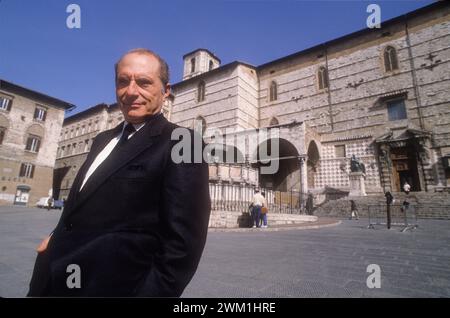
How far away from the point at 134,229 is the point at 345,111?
82.0 feet

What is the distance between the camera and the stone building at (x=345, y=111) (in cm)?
1866

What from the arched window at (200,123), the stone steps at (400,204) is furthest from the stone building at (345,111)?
the stone steps at (400,204)

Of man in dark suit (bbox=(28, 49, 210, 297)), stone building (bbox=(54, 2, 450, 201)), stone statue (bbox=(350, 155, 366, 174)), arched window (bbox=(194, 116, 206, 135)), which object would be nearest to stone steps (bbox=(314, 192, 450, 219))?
stone building (bbox=(54, 2, 450, 201))

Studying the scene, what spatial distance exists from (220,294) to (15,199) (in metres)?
30.7

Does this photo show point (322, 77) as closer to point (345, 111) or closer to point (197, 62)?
point (345, 111)

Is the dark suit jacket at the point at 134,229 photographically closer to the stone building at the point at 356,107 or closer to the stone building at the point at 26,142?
the stone building at the point at 356,107

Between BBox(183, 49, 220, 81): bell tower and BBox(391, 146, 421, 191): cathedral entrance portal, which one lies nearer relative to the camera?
BBox(391, 146, 421, 191): cathedral entrance portal

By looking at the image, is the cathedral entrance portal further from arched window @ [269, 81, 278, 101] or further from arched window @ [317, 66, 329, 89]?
arched window @ [269, 81, 278, 101]

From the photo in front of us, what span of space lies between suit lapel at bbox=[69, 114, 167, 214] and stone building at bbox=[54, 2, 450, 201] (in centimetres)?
1240

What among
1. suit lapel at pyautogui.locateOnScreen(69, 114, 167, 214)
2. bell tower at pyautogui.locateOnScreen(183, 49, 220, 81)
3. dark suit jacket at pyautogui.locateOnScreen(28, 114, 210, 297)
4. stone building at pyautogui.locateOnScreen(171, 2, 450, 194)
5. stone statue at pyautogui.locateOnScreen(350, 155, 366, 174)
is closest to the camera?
dark suit jacket at pyautogui.locateOnScreen(28, 114, 210, 297)

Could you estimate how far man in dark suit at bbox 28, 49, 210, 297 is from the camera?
1.02 m

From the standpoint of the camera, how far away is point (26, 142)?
26406mm

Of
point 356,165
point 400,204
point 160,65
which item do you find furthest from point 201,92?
point 160,65

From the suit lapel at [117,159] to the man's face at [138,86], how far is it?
0.18 m
